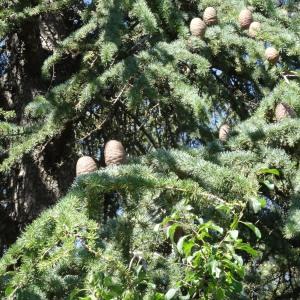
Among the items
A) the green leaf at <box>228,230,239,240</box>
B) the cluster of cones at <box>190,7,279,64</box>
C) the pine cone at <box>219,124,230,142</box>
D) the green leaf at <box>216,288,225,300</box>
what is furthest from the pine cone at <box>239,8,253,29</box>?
the green leaf at <box>216,288,225,300</box>

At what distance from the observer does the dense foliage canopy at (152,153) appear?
1.79m

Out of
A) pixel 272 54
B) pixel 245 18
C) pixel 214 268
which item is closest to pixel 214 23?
pixel 245 18

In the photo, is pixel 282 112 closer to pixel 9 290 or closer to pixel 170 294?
pixel 170 294

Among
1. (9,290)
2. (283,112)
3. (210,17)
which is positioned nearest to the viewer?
(9,290)

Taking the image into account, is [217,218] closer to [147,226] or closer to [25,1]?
[147,226]

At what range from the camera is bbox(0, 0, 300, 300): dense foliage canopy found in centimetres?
179

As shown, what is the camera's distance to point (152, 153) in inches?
86.0

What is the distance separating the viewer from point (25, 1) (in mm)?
3299

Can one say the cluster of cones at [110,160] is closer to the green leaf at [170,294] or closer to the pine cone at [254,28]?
the green leaf at [170,294]

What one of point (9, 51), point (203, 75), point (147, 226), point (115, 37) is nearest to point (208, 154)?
point (147, 226)

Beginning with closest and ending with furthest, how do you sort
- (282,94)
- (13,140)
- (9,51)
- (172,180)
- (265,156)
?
(172,180) < (265,156) < (282,94) < (13,140) < (9,51)

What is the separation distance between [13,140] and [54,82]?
1.00 m

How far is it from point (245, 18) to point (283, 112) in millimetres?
764

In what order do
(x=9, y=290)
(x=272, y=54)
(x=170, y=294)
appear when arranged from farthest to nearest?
(x=272, y=54), (x=170, y=294), (x=9, y=290)
